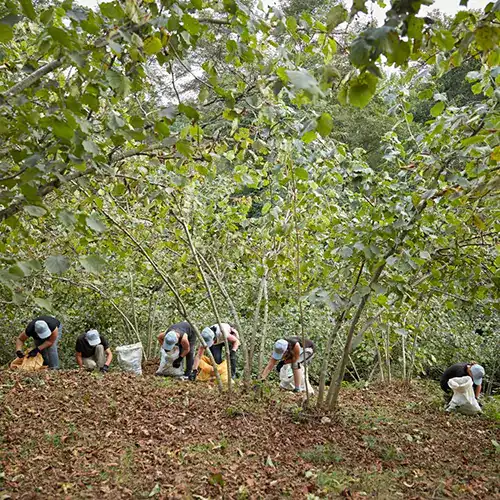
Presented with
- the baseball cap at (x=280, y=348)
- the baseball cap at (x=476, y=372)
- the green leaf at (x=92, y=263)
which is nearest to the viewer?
the green leaf at (x=92, y=263)

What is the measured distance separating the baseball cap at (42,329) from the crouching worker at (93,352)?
67 centimetres

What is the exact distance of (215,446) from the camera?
4660 mm

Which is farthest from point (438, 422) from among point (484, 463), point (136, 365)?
point (136, 365)

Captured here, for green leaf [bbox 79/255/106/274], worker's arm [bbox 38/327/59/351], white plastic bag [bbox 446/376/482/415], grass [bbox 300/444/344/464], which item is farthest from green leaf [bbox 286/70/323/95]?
worker's arm [bbox 38/327/59/351]

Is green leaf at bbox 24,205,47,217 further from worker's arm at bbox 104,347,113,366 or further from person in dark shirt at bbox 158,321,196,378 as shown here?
worker's arm at bbox 104,347,113,366

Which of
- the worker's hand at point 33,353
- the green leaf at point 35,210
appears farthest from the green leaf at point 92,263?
the worker's hand at point 33,353

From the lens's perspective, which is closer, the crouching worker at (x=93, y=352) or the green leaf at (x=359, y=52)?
the green leaf at (x=359, y=52)

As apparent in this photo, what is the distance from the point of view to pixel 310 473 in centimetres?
415

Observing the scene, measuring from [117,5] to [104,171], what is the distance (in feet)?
2.98

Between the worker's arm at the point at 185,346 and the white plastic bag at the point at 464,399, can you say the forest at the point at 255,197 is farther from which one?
the worker's arm at the point at 185,346

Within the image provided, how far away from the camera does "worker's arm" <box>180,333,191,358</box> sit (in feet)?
27.5

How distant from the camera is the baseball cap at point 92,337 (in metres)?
8.83

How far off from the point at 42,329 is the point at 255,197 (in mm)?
5138

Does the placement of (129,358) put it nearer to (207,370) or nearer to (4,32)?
(207,370)
